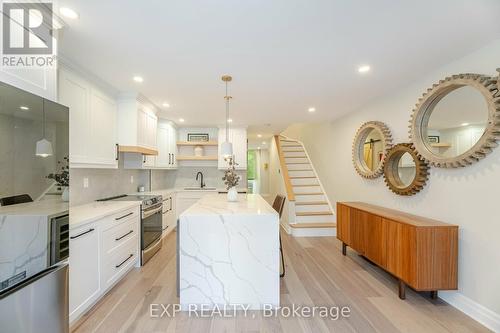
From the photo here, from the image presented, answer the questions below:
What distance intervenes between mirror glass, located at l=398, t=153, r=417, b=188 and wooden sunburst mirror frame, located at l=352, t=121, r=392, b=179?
276 millimetres

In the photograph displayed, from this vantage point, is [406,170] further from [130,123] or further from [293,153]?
[293,153]

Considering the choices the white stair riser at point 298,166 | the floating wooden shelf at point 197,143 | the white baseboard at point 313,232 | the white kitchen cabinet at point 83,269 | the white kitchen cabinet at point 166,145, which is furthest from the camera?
the white stair riser at point 298,166

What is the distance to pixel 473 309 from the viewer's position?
2.08 metres

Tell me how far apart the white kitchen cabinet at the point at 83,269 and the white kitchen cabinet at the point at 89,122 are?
83 centimetres

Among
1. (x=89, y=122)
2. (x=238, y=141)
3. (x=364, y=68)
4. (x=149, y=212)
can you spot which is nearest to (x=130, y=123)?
(x=89, y=122)

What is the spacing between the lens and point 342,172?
461 cm

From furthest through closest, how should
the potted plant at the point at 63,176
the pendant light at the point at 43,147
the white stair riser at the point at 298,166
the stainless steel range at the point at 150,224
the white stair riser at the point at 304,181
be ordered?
the white stair riser at the point at 298,166
the white stair riser at the point at 304,181
the stainless steel range at the point at 150,224
the potted plant at the point at 63,176
the pendant light at the point at 43,147

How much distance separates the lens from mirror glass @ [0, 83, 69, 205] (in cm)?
117

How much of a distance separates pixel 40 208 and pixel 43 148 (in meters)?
0.37

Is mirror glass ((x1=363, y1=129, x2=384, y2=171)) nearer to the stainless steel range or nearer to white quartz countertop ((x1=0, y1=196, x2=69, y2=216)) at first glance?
the stainless steel range

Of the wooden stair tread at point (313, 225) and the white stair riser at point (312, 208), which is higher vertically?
the white stair riser at point (312, 208)

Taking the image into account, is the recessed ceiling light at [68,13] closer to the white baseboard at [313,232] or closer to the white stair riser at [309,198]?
the white baseboard at [313,232]

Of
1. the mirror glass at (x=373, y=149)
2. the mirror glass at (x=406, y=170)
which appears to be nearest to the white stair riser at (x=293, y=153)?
the mirror glass at (x=373, y=149)

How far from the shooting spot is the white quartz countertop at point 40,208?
1.17 metres
